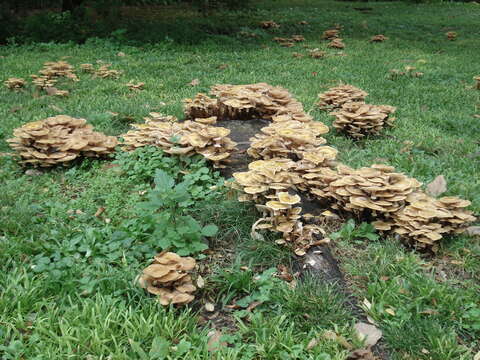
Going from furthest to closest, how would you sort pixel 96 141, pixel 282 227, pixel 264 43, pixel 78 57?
pixel 264 43, pixel 78 57, pixel 96 141, pixel 282 227

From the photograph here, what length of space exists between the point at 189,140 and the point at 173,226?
3.86 ft

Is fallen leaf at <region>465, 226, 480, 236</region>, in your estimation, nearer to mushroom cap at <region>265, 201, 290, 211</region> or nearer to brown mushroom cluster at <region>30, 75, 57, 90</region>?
mushroom cap at <region>265, 201, 290, 211</region>

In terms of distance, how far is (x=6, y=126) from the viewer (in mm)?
5254

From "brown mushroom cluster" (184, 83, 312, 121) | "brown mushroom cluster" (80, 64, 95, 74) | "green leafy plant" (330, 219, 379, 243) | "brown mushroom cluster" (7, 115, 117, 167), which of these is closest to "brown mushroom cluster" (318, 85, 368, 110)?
"brown mushroom cluster" (184, 83, 312, 121)

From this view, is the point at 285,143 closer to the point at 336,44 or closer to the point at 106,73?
the point at 106,73

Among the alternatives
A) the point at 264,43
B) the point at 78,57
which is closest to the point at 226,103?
the point at 78,57

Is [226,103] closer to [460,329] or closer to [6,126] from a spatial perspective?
[6,126]

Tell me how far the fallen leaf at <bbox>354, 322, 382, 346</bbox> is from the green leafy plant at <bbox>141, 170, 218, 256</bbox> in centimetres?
108

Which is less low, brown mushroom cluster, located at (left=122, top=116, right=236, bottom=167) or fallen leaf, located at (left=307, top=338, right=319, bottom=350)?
brown mushroom cluster, located at (left=122, top=116, right=236, bottom=167)

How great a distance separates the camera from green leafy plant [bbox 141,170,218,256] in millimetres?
2863

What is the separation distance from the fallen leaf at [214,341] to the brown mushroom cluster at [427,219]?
145cm

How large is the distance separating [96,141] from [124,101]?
206 centimetres

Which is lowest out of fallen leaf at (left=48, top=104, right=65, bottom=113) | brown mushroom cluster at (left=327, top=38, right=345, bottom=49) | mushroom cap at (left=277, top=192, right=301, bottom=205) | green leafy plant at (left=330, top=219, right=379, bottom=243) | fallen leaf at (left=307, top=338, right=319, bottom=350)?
fallen leaf at (left=307, top=338, right=319, bottom=350)

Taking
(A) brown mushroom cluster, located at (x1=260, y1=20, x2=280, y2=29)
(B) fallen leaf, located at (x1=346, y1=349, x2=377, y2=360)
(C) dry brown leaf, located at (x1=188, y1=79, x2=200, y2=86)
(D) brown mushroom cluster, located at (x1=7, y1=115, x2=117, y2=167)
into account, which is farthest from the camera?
(A) brown mushroom cluster, located at (x1=260, y1=20, x2=280, y2=29)
